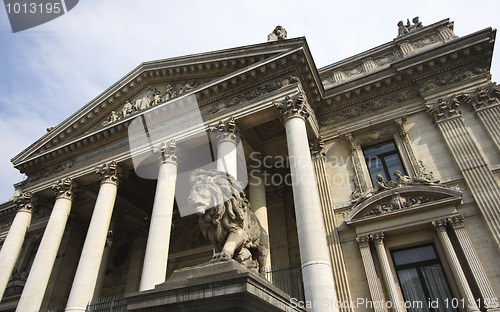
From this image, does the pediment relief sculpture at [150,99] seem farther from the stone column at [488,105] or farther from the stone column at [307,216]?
the stone column at [488,105]

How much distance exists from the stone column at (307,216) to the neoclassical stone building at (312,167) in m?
0.05

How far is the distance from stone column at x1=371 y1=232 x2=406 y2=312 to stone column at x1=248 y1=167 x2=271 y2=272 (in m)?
3.88

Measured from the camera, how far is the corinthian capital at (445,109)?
11.9 metres

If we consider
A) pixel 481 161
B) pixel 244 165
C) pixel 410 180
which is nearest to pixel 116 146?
pixel 244 165

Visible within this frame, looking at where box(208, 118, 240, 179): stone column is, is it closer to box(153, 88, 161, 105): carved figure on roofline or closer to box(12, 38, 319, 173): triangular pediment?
box(12, 38, 319, 173): triangular pediment

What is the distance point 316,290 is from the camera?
26.8ft

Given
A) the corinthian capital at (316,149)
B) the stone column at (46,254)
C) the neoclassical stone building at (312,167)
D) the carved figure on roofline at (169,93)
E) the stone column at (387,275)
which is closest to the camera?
the stone column at (387,275)

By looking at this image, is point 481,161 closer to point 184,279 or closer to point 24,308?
point 184,279

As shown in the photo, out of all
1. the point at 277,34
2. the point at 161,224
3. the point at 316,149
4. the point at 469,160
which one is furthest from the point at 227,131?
the point at 469,160

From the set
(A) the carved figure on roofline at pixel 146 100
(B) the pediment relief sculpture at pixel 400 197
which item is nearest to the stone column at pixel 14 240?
(A) the carved figure on roofline at pixel 146 100

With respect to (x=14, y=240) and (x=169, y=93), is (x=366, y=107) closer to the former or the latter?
(x=169, y=93)

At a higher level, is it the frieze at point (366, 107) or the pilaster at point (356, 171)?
the frieze at point (366, 107)

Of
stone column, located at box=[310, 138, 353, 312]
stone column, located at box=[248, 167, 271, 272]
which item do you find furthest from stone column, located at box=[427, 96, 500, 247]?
stone column, located at box=[248, 167, 271, 272]

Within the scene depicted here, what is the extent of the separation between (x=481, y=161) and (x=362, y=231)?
177 inches
